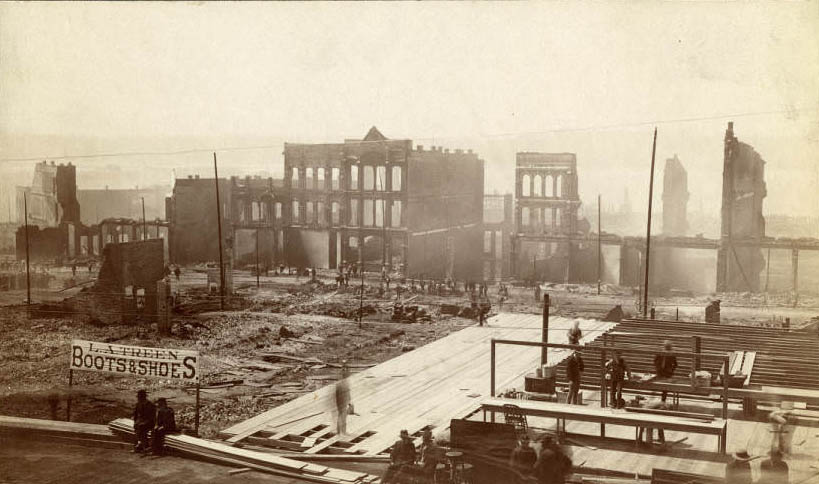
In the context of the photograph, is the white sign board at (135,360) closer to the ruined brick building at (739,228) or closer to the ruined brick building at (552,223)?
the ruined brick building at (552,223)

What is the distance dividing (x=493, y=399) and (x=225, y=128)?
7.49 m

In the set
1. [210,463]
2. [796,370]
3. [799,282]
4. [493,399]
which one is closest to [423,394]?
[493,399]

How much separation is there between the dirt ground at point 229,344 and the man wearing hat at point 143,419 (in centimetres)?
230

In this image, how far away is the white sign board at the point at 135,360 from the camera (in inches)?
534

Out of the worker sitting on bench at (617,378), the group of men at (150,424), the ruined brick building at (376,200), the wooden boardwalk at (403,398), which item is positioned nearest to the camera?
the worker sitting on bench at (617,378)

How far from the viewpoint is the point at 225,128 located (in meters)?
14.6

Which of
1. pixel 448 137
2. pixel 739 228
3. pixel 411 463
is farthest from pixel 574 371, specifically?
pixel 739 228

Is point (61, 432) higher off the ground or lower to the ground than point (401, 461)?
lower

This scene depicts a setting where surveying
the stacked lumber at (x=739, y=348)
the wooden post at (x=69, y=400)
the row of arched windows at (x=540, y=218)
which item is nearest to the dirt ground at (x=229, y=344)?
the wooden post at (x=69, y=400)

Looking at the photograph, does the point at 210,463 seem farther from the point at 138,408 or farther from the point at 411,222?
the point at 411,222

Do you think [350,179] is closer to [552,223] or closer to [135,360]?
[135,360]

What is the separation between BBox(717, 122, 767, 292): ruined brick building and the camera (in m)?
15.9

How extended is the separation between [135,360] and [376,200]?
7117 mm

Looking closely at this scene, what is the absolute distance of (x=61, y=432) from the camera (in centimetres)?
1220
